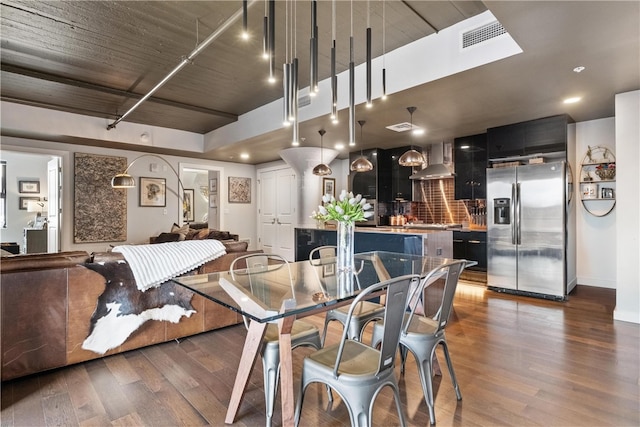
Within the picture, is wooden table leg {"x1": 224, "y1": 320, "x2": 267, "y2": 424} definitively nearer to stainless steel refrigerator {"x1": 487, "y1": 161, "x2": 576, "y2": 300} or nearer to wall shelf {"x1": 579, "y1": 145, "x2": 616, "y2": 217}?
stainless steel refrigerator {"x1": 487, "y1": 161, "x2": 576, "y2": 300}

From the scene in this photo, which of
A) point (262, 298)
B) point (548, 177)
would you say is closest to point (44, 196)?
point (262, 298)

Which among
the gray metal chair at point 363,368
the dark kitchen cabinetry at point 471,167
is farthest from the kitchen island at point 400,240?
the gray metal chair at point 363,368

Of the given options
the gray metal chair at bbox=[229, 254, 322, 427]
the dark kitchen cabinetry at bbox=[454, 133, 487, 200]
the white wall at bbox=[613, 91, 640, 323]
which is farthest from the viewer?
the dark kitchen cabinetry at bbox=[454, 133, 487, 200]

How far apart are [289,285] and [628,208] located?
384cm

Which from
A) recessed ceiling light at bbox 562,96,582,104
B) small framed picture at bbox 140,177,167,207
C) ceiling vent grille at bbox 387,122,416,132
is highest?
recessed ceiling light at bbox 562,96,582,104

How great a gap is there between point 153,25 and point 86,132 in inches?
137

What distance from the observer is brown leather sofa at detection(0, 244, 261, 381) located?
221cm

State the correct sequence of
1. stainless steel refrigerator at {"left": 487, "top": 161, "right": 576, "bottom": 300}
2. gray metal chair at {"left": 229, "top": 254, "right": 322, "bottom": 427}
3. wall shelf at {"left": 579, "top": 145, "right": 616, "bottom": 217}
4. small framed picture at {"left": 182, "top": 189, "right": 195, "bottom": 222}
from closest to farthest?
gray metal chair at {"left": 229, "top": 254, "right": 322, "bottom": 427}, stainless steel refrigerator at {"left": 487, "top": 161, "right": 576, "bottom": 300}, wall shelf at {"left": 579, "top": 145, "right": 616, "bottom": 217}, small framed picture at {"left": 182, "top": 189, "right": 195, "bottom": 222}

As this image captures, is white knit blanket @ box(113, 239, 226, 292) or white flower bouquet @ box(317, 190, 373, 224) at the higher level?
white flower bouquet @ box(317, 190, 373, 224)

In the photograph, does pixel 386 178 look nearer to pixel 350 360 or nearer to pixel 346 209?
pixel 346 209

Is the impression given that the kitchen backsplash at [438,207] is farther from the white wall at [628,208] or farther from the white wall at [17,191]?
the white wall at [17,191]

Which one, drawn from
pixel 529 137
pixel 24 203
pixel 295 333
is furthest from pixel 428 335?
pixel 24 203

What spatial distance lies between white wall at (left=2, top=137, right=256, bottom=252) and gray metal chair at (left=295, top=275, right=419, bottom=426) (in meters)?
6.11

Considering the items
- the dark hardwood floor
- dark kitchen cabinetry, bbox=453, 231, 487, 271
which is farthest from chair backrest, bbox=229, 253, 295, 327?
dark kitchen cabinetry, bbox=453, 231, 487, 271
